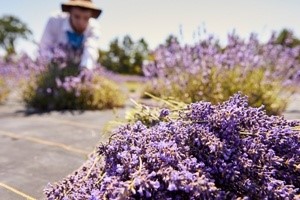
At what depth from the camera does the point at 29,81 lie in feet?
20.8

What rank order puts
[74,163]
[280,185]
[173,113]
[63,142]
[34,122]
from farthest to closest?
[34,122], [63,142], [74,163], [173,113], [280,185]

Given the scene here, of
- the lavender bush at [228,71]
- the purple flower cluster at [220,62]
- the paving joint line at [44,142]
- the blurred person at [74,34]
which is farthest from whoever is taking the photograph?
the blurred person at [74,34]

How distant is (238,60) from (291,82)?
0.76 meters

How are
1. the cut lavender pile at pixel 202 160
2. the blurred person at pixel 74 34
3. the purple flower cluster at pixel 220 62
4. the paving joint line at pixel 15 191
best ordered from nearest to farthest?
the cut lavender pile at pixel 202 160 → the paving joint line at pixel 15 191 → the purple flower cluster at pixel 220 62 → the blurred person at pixel 74 34

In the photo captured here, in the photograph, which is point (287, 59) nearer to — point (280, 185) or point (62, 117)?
point (62, 117)

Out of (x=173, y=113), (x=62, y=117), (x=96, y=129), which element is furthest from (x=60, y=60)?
(x=173, y=113)

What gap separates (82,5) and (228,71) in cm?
256

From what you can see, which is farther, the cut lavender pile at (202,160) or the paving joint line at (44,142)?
the paving joint line at (44,142)

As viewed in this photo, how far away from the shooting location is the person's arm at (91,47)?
599cm

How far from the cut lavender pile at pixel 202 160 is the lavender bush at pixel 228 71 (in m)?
2.16

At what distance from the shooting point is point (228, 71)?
13.5 ft

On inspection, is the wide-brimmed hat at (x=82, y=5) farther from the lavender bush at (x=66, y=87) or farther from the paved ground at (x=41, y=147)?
the paved ground at (x=41, y=147)

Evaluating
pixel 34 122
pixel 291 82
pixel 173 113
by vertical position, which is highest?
pixel 291 82

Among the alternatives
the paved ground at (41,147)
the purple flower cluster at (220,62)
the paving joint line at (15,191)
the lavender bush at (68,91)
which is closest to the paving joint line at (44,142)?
the paved ground at (41,147)
